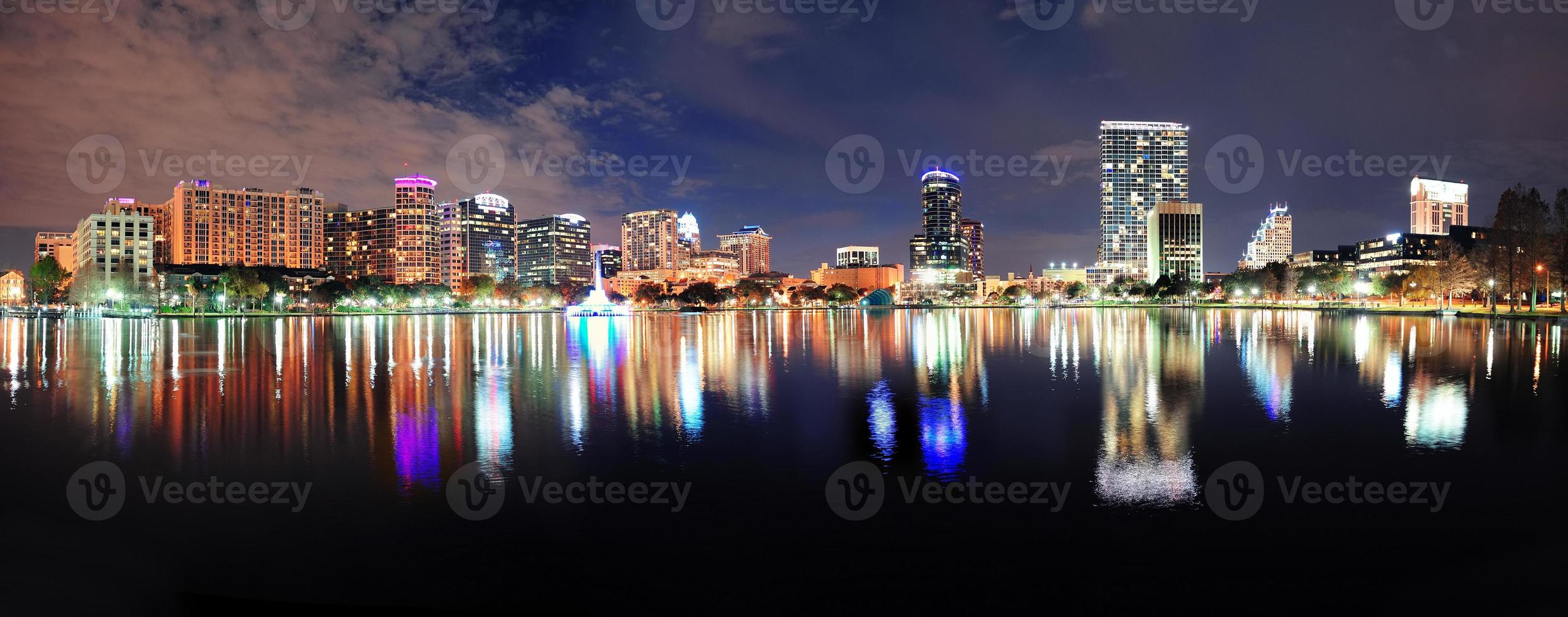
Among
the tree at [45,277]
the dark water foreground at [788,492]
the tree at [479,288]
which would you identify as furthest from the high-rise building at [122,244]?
the dark water foreground at [788,492]

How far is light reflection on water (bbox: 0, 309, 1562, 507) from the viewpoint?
13844 mm

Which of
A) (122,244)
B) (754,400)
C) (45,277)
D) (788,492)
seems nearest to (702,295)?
(45,277)

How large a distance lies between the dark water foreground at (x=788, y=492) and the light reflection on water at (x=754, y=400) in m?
0.15

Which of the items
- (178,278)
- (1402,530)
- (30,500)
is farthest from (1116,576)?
(178,278)

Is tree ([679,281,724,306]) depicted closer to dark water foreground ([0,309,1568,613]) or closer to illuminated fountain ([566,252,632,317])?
illuminated fountain ([566,252,632,317])

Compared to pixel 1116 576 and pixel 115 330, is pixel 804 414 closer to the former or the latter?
pixel 1116 576

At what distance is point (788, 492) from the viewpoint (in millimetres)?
11336

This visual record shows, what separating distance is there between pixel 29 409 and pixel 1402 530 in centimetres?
2772

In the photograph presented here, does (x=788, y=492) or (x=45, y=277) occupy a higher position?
(x=45, y=277)

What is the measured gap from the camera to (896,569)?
842cm

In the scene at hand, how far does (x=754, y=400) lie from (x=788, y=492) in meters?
9.08

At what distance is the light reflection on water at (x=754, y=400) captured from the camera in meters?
Answer: 13.8

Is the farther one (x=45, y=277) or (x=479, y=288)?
(x=479, y=288)

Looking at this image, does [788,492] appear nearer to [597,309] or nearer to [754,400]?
[754,400]
